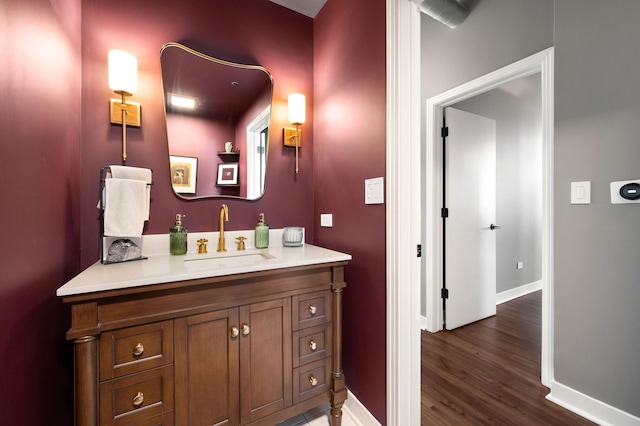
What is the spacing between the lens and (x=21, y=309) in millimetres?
799

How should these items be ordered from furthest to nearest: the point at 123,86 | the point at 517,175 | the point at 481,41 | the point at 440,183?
the point at 517,175 < the point at 440,183 < the point at 481,41 < the point at 123,86

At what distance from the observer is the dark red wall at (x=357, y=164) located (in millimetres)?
1302

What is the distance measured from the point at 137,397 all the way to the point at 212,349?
0.27 metres

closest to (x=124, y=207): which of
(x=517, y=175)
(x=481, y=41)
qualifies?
(x=481, y=41)

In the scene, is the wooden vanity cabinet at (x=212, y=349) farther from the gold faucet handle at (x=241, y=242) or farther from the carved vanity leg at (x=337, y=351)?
the gold faucet handle at (x=241, y=242)

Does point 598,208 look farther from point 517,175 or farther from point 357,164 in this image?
point 517,175

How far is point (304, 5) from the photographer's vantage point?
180 centimetres

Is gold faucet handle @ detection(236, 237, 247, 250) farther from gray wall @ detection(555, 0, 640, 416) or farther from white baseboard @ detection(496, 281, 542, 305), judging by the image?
white baseboard @ detection(496, 281, 542, 305)

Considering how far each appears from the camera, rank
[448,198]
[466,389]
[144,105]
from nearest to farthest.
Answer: [144,105], [466,389], [448,198]

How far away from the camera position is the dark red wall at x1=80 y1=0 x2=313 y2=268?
1.30 metres

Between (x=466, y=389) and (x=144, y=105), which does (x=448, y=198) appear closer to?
(x=466, y=389)

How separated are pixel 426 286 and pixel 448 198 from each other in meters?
0.87

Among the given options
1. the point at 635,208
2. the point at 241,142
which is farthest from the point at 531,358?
the point at 241,142

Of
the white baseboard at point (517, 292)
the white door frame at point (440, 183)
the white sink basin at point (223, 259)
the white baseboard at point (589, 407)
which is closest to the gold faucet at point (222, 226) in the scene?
the white sink basin at point (223, 259)
